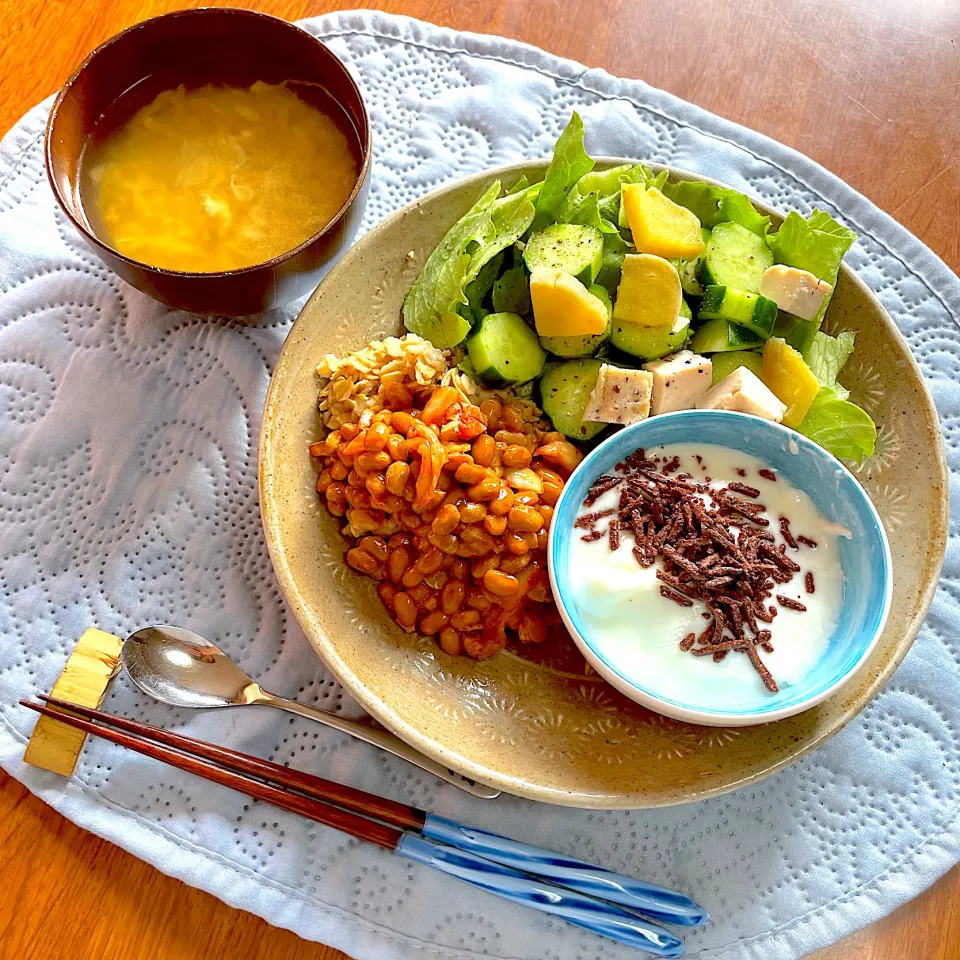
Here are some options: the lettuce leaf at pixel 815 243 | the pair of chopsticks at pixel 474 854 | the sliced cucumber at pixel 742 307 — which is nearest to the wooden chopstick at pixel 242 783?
the pair of chopsticks at pixel 474 854

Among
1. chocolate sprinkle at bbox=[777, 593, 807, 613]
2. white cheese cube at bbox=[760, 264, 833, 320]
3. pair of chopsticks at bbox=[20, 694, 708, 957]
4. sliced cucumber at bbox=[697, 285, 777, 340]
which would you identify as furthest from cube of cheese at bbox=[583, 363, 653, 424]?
pair of chopsticks at bbox=[20, 694, 708, 957]

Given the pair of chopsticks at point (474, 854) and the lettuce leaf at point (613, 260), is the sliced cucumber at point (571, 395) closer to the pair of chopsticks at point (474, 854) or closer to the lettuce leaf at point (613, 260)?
the lettuce leaf at point (613, 260)

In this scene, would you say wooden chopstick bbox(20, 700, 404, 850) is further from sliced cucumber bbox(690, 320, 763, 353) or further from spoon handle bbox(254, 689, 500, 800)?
sliced cucumber bbox(690, 320, 763, 353)

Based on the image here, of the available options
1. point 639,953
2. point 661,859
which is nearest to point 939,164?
point 661,859

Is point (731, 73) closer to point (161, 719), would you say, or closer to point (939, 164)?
point (939, 164)

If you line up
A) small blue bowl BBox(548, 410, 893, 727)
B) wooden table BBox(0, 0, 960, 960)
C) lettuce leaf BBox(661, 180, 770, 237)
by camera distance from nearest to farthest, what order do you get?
small blue bowl BBox(548, 410, 893, 727)
lettuce leaf BBox(661, 180, 770, 237)
wooden table BBox(0, 0, 960, 960)

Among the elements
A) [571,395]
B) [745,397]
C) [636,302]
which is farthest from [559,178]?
[745,397]

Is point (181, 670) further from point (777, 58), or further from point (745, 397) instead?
point (777, 58)
